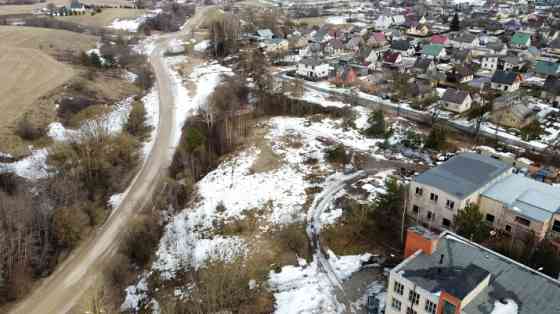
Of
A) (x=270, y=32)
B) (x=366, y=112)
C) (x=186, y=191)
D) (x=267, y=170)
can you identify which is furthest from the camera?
(x=270, y=32)

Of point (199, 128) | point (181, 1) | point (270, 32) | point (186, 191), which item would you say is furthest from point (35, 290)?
point (181, 1)

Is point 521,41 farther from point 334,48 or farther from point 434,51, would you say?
point 334,48

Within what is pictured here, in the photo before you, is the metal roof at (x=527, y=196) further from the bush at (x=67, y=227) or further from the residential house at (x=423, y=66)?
the residential house at (x=423, y=66)

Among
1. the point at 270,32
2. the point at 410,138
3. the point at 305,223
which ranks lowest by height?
the point at 305,223

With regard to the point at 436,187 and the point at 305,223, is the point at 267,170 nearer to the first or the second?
the point at 305,223

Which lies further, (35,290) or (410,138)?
(410,138)

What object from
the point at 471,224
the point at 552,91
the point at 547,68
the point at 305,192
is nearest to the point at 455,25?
the point at 547,68

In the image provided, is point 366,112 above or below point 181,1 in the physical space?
below

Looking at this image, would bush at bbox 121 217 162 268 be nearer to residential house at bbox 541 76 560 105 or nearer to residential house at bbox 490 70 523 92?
residential house at bbox 541 76 560 105
